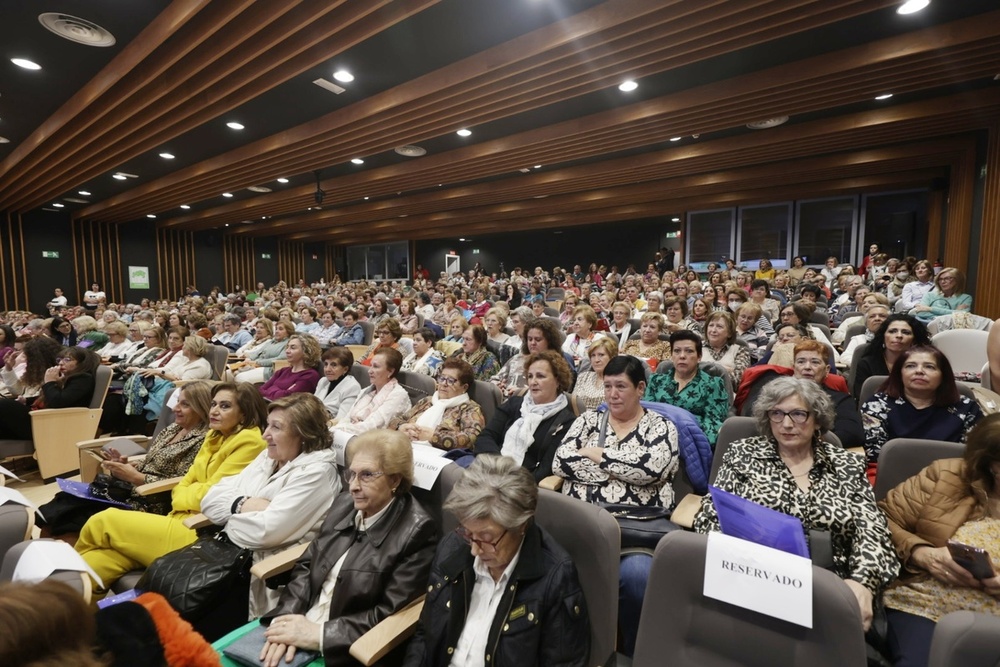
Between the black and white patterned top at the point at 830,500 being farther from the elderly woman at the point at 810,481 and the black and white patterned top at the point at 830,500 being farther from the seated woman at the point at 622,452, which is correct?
the seated woman at the point at 622,452

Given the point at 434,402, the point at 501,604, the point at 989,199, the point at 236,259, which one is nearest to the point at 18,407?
the point at 434,402

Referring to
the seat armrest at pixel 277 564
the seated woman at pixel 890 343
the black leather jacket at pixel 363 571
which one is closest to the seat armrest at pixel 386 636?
the black leather jacket at pixel 363 571

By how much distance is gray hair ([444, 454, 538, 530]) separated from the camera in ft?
4.44

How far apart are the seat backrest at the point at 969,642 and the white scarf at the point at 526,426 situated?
5.35 ft

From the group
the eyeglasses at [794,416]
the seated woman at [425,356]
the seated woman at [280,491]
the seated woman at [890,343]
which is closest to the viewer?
the eyeglasses at [794,416]

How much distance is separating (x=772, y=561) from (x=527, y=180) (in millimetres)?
9599

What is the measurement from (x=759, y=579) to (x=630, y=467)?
2.80ft

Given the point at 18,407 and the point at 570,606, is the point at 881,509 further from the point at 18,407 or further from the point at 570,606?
the point at 18,407

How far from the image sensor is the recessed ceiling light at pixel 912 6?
352 cm

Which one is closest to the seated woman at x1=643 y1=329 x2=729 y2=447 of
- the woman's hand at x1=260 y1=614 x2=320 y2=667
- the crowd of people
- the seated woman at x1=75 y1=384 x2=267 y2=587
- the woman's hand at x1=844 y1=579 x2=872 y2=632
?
the crowd of people

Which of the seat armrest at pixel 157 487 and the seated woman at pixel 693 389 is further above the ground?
the seated woman at pixel 693 389

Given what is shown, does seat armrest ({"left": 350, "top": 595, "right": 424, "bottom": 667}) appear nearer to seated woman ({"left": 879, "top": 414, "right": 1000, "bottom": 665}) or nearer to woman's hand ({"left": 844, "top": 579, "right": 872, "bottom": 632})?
woman's hand ({"left": 844, "top": 579, "right": 872, "bottom": 632})

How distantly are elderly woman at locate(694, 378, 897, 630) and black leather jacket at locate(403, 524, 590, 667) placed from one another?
0.62m

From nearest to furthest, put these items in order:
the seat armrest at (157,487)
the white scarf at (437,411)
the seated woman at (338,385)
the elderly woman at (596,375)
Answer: the seat armrest at (157,487)
the white scarf at (437,411)
the elderly woman at (596,375)
the seated woman at (338,385)
